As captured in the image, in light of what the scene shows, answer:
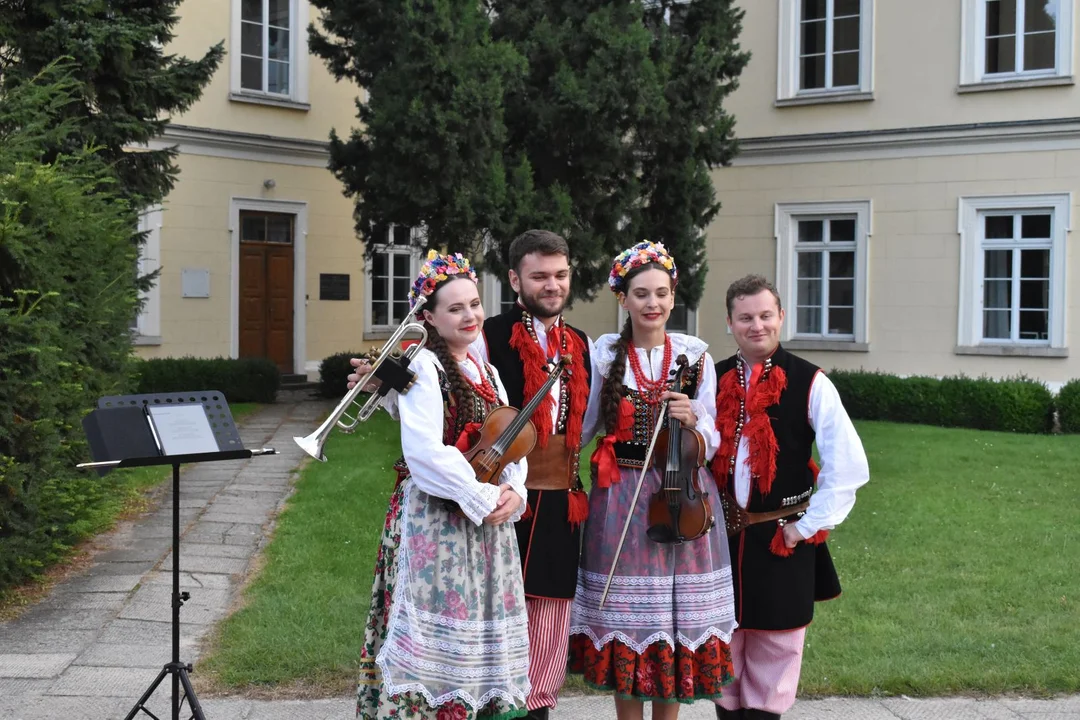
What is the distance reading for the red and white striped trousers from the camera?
13.0 ft

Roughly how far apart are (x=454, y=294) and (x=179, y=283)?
1390cm

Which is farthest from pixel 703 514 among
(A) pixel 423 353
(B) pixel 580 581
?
(A) pixel 423 353

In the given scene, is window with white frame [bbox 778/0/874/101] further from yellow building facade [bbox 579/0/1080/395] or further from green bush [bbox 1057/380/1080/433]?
green bush [bbox 1057/380/1080/433]

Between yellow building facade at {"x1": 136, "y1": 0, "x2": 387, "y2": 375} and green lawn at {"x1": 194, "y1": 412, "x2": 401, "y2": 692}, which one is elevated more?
yellow building facade at {"x1": 136, "y1": 0, "x2": 387, "y2": 375}

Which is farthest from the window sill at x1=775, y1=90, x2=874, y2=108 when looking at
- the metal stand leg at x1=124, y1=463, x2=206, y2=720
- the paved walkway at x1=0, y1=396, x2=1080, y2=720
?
the metal stand leg at x1=124, y1=463, x2=206, y2=720

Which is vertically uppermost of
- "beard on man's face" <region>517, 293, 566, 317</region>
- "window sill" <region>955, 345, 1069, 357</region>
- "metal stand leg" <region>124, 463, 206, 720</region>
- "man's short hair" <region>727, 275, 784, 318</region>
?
"man's short hair" <region>727, 275, 784, 318</region>

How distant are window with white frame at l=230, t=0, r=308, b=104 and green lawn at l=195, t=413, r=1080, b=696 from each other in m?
8.98

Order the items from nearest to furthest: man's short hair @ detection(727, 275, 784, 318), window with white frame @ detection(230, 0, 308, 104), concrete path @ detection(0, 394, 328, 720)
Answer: man's short hair @ detection(727, 275, 784, 318) → concrete path @ detection(0, 394, 328, 720) → window with white frame @ detection(230, 0, 308, 104)

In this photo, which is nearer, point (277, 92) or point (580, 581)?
point (580, 581)

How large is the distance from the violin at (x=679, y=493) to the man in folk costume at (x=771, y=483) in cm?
17

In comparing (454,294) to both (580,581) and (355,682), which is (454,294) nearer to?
(580,581)

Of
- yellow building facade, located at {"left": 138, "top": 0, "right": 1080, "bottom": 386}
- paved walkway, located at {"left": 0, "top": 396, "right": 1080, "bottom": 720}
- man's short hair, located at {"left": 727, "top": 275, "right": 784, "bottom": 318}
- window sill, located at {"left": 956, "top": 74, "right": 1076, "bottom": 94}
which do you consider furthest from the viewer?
yellow building facade, located at {"left": 138, "top": 0, "right": 1080, "bottom": 386}

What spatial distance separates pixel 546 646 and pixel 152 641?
2531 millimetres

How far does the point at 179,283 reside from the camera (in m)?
16.8
